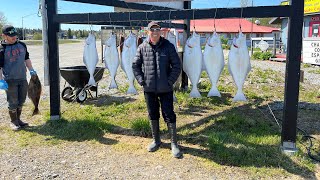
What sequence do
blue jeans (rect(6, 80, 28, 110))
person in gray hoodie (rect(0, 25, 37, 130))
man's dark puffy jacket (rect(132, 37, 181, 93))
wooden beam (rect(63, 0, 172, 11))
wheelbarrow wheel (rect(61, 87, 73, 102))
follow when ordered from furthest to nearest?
wheelbarrow wheel (rect(61, 87, 73, 102)), wooden beam (rect(63, 0, 172, 11)), blue jeans (rect(6, 80, 28, 110)), person in gray hoodie (rect(0, 25, 37, 130)), man's dark puffy jacket (rect(132, 37, 181, 93))

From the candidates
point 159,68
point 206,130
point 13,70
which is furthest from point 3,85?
point 206,130

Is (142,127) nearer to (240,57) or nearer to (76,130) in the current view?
(76,130)

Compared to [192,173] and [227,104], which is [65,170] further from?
[227,104]

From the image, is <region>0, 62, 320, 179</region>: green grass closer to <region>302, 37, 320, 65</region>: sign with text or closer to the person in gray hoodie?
the person in gray hoodie

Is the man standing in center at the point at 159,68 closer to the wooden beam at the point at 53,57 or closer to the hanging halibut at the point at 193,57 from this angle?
the hanging halibut at the point at 193,57

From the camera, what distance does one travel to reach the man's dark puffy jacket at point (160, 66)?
5.01 meters

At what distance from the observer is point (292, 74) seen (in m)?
4.89

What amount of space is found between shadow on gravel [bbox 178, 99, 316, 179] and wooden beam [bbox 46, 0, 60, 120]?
2.46 m

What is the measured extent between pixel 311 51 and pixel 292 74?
1400 cm

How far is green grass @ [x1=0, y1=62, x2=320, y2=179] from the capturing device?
15.8 feet

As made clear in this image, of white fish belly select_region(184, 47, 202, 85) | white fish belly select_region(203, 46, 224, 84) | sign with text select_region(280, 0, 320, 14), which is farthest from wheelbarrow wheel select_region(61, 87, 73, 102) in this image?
sign with text select_region(280, 0, 320, 14)

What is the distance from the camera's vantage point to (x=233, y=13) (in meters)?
5.07

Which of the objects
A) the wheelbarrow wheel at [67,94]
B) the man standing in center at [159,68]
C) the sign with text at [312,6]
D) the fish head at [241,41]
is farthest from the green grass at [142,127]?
the sign with text at [312,6]

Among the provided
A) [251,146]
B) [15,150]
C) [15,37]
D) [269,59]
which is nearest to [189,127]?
[251,146]
